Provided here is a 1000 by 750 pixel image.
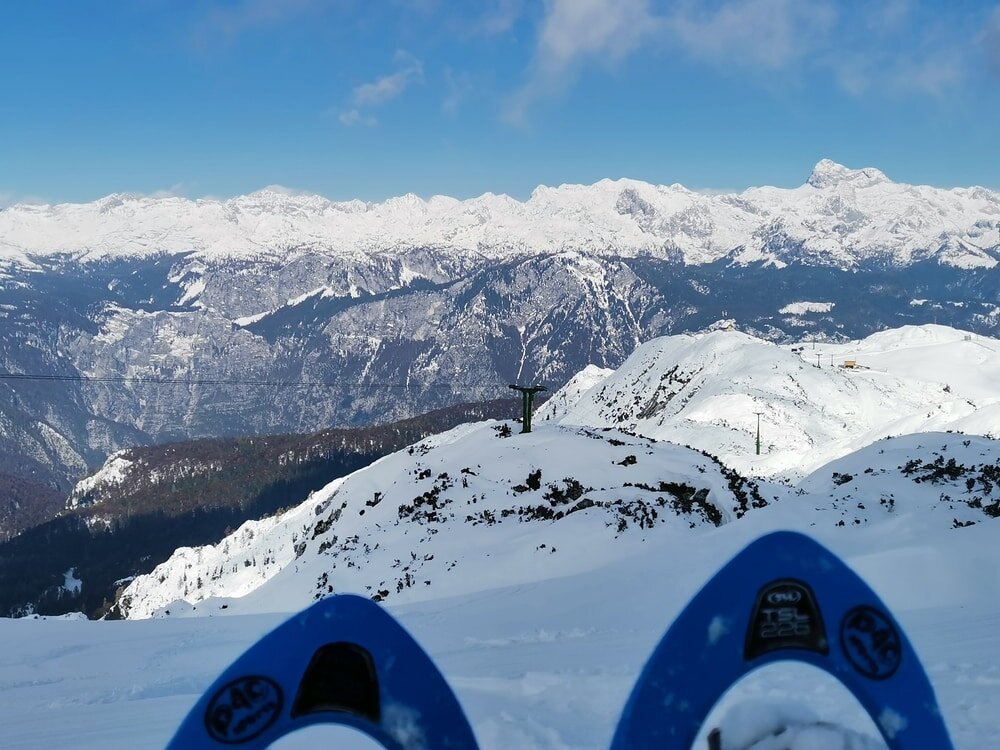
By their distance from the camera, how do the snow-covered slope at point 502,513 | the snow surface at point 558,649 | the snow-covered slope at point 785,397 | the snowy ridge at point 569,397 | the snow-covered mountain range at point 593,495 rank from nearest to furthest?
the snow surface at point 558,649 < the snow-covered slope at point 502,513 < the snow-covered mountain range at point 593,495 < the snow-covered slope at point 785,397 < the snowy ridge at point 569,397

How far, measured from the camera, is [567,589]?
1197 centimetres

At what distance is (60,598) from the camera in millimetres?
199125

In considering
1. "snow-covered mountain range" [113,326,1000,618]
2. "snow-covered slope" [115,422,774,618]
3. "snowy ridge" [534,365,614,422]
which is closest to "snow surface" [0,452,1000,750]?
"snow-covered slope" [115,422,774,618]

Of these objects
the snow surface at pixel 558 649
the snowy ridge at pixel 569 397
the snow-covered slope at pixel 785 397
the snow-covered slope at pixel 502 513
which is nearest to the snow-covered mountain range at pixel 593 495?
the snow-covered slope at pixel 502 513

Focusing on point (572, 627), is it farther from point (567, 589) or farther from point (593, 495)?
point (593, 495)

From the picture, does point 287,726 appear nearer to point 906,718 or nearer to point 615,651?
point 906,718

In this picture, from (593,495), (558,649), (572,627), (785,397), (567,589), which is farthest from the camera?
(785,397)

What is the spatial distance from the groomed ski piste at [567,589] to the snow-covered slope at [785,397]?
49.7ft

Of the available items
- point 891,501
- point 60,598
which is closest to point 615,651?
point 891,501

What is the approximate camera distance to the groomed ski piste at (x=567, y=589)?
18.8ft

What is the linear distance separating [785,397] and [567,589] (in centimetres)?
6616

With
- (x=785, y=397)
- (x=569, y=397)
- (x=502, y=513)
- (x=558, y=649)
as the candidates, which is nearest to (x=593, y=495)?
(x=502, y=513)

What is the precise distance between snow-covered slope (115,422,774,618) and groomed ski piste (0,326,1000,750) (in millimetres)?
113

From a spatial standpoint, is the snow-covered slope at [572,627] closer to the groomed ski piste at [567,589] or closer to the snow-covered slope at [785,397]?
the groomed ski piste at [567,589]
